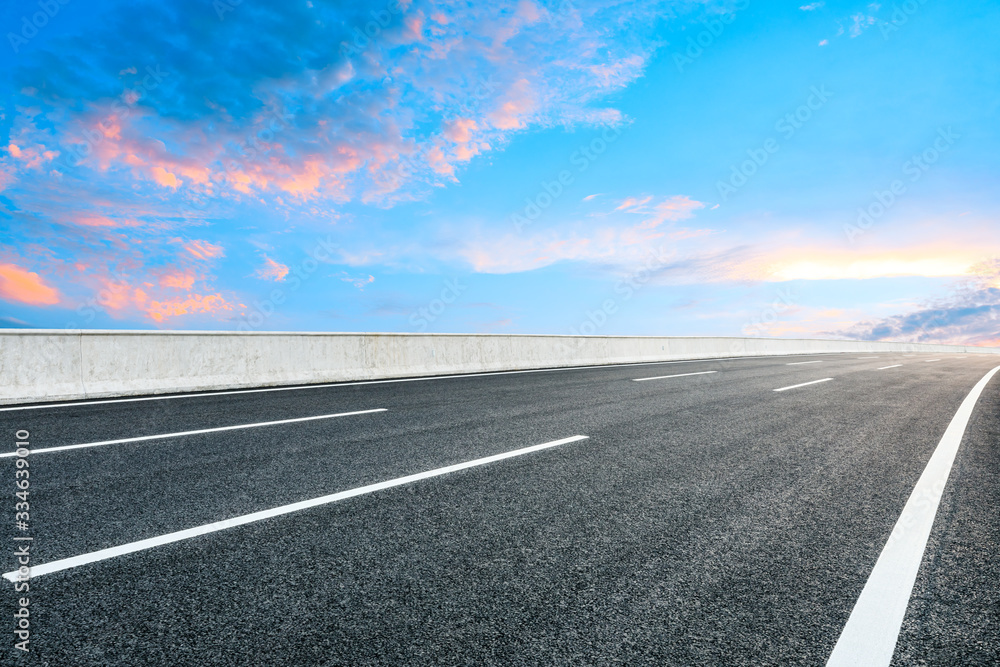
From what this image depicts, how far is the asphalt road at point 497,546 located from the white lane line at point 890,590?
47 millimetres

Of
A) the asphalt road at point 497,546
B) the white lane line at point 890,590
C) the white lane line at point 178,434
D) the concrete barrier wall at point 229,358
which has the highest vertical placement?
the concrete barrier wall at point 229,358

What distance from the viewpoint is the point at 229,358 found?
1086 centimetres

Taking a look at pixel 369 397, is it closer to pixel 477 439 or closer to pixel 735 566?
pixel 477 439

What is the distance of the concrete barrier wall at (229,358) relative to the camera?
29.0 feet

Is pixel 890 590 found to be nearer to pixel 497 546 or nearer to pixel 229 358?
pixel 497 546

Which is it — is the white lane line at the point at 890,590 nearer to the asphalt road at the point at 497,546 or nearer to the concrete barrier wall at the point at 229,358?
the asphalt road at the point at 497,546

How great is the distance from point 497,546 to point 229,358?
31.4ft

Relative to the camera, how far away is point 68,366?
358 inches

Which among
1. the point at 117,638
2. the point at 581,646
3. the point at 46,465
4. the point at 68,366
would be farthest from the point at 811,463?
the point at 68,366

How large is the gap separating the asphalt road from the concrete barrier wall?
325 cm

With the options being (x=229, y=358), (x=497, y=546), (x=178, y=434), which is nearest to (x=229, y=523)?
(x=497, y=546)

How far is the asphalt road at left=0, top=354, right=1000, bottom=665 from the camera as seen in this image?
82.1 inches

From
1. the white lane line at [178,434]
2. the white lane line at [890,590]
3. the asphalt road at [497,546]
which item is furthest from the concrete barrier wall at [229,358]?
the white lane line at [890,590]

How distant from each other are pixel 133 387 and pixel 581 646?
10012 millimetres
